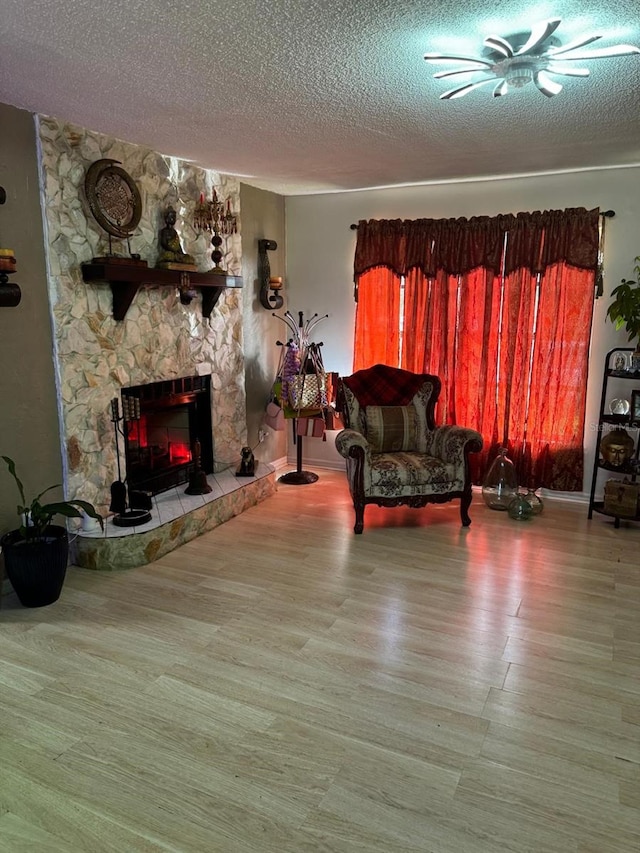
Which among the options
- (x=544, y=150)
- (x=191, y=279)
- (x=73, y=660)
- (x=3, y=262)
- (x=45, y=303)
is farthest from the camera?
(x=191, y=279)

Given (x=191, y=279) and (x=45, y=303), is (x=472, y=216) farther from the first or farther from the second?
(x=45, y=303)

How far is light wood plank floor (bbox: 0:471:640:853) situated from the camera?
1873 mm

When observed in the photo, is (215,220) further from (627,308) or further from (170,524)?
(627,308)

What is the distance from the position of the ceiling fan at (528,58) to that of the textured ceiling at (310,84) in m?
0.06

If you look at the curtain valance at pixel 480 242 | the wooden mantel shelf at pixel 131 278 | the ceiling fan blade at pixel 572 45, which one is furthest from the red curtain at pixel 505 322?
the ceiling fan blade at pixel 572 45

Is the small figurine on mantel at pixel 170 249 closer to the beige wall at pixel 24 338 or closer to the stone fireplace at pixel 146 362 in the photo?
the stone fireplace at pixel 146 362

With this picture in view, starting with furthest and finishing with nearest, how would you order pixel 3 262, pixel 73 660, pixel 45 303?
1. pixel 45 303
2. pixel 3 262
3. pixel 73 660

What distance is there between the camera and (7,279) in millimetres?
3121

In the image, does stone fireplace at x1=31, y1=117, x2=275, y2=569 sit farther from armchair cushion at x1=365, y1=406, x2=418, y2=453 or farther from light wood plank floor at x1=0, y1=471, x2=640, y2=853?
armchair cushion at x1=365, y1=406, x2=418, y2=453

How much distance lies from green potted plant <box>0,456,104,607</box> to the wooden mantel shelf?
1.17 m

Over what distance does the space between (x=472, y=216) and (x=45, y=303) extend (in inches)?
130

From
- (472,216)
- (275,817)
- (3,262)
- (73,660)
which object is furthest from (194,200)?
(275,817)

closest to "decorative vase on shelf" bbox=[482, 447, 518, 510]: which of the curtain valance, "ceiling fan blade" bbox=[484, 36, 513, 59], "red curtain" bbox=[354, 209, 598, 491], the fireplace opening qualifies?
"red curtain" bbox=[354, 209, 598, 491]

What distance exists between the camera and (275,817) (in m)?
1.89
